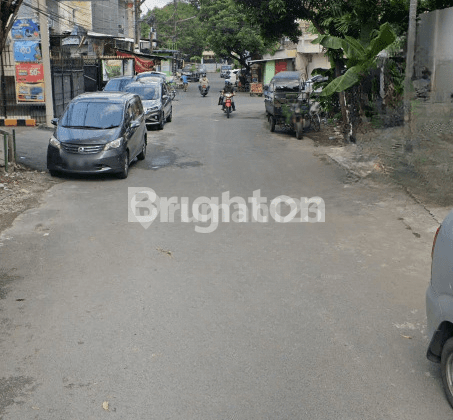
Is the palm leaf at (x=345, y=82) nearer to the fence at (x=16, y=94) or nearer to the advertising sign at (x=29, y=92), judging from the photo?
the fence at (x=16, y=94)

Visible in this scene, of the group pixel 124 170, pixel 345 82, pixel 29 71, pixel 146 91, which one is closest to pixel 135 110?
pixel 124 170

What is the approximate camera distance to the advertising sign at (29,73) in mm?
23766

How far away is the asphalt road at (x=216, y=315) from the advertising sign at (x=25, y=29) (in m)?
17.5

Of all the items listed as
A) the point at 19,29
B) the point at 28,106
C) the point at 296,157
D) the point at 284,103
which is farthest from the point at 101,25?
the point at 296,157

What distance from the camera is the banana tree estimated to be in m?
15.8

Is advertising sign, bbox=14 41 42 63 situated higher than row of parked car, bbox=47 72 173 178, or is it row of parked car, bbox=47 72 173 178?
advertising sign, bbox=14 41 42 63

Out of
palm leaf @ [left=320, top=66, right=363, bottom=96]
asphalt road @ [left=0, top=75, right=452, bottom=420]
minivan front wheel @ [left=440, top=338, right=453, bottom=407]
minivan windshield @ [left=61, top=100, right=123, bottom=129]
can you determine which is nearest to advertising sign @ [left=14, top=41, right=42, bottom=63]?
minivan windshield @ [left=61, top=100, right=123, bottom=129]

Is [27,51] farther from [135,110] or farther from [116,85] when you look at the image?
[135,110]

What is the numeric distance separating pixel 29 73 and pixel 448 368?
72.4ft

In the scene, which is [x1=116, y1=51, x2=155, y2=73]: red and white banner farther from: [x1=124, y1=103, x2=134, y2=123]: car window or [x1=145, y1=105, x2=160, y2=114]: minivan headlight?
[x1=124, y1=103, x2=134, y2=123]: car window

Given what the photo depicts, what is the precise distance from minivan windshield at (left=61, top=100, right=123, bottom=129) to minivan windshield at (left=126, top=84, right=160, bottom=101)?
32.2 feet

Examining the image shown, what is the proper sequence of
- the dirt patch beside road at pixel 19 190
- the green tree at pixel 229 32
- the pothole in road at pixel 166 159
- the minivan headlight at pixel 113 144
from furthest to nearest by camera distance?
the green tree at pixel 229 32
the pothole in road at pixel 166 159
the minivan headlight at pixel 113 144
the dirt patch beside road at pixel 19 190

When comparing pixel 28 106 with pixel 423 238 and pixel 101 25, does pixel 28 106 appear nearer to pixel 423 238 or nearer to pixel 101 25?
pixel 423 238

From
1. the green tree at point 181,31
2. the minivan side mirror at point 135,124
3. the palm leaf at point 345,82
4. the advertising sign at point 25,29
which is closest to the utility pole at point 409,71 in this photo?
the palm leaf at point 345,82
